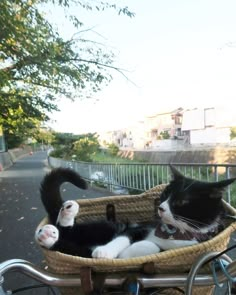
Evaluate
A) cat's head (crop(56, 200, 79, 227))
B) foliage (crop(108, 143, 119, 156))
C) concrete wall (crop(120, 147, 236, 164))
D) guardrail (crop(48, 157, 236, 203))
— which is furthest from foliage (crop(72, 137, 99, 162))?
cat's head (crop(56, 200, 79, 227))

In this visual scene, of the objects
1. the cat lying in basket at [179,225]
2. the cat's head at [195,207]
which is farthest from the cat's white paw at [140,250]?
the cat's head at [195,207]

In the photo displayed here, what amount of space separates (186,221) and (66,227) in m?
0.46

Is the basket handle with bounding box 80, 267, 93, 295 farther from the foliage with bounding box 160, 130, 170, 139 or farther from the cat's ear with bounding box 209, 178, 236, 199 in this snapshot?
the foliage with bounding box 160, 130, 170, 139

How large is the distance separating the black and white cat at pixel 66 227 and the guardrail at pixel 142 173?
321cm

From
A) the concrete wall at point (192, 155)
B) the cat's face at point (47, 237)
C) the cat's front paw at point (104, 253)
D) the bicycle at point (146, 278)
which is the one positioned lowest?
the concrete wall at point (192, 155)

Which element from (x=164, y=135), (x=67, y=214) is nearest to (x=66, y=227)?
(x=67, y=214)

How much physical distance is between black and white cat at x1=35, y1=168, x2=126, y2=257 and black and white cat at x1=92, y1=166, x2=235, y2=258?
0.32ft

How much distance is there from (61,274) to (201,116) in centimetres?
3502

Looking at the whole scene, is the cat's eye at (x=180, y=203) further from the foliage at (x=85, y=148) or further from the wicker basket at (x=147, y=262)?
the foliage at (x=85, y=148)

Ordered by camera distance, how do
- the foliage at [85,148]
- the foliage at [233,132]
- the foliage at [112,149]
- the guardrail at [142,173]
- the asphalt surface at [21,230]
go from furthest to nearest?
the foliage at [233,132]
the foliage at [112,149]
the foliage at [85,148]
the guardrail at [142,173]
the asphalt surface at [21,230]

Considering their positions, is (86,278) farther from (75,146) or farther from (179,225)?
(75,146)

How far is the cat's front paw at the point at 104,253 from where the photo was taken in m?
1.17

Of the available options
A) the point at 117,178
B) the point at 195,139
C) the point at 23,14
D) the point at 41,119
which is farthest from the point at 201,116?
the point at 23,14

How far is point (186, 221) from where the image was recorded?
125cm
